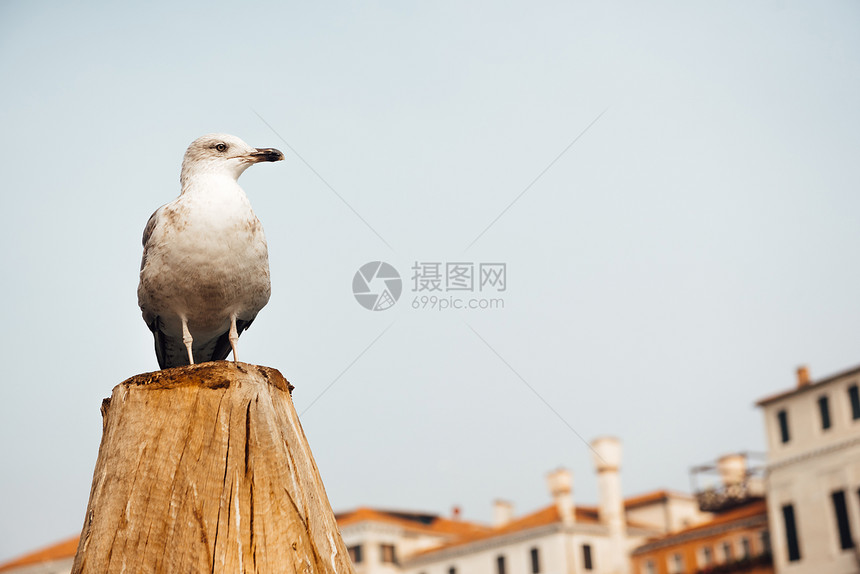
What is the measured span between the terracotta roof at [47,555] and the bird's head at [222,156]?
159 ft

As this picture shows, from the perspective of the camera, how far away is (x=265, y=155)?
508cm

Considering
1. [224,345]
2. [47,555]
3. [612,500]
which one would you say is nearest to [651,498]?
[612,500]

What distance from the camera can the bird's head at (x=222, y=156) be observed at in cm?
497

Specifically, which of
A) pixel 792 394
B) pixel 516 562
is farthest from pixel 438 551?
pixel 792 394

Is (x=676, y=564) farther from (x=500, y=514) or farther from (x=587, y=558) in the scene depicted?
(x=500, y=514)

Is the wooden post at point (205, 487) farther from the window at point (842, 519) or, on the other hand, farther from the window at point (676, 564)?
the window at point (676, 564)

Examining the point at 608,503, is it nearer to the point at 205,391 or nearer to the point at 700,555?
the point at 700,555

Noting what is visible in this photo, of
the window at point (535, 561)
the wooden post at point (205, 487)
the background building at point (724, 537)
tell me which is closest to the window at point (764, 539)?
the background building at point (724, 537)

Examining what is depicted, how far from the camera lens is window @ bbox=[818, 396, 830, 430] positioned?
129 ft

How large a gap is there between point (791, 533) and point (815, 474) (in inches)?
98.6

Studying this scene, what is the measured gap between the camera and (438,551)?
166 ft

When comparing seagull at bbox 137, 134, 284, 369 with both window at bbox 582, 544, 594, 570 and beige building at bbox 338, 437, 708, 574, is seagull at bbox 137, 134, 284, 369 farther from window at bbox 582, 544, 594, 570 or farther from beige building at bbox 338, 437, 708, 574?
window at bbox 582, 544, 594, 570

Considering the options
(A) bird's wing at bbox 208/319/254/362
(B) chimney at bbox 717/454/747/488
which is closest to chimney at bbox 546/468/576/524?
(B) chimney at bbox 717/454/747/488

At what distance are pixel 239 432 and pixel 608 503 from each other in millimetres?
46124
